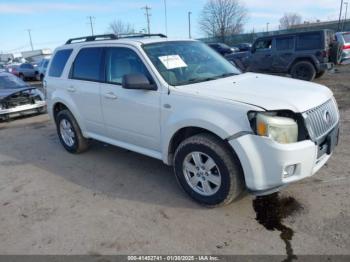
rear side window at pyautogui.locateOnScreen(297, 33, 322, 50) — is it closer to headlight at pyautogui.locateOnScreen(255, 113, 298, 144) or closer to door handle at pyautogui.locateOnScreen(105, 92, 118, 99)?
door handle at pyautogui.locateOnScreen(105, 92, 118, 99)

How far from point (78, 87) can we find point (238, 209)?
3.11 m

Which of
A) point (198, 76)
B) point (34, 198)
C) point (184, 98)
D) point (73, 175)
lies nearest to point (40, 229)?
point (34, 198)

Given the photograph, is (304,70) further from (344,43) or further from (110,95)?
(110,95)

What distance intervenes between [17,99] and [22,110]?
1.23ft

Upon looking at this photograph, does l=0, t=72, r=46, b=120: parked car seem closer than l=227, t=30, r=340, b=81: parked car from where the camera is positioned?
Yes

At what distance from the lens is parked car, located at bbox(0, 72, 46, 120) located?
30.0ft

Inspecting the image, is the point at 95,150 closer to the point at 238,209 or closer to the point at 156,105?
the point at 156,105

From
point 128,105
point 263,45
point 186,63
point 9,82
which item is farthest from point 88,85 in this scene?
point 263,45

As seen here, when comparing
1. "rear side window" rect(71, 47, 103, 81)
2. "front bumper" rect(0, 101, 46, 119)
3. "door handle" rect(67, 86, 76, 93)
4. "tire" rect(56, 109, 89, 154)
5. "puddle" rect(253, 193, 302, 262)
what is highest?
"rear side window" rect(71, 47, 103, 81)

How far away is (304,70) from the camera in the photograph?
1200cm

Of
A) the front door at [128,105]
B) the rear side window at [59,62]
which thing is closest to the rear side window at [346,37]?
the rear side window at [59,62]

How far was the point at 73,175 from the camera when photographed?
482 cm

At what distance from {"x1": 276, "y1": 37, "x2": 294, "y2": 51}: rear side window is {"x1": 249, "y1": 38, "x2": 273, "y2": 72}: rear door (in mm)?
326

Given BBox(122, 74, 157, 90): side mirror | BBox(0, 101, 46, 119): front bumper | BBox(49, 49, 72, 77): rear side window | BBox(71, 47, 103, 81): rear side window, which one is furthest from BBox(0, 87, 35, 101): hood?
BBox(122, 74, 157, 90): side mirror
